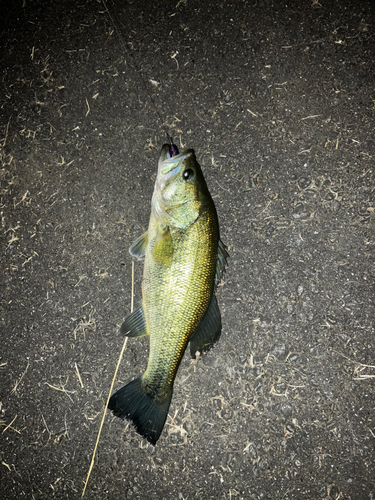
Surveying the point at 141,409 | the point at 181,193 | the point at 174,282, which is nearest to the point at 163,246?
the point at 174,282

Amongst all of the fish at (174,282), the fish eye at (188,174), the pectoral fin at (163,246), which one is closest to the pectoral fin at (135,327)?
the fish at (174,282)

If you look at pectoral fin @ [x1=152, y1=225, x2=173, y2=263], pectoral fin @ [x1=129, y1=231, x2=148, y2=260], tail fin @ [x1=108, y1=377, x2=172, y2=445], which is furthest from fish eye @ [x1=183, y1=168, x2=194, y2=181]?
tail fin @ [x1=108, y1=377, x2=172, y2=445]

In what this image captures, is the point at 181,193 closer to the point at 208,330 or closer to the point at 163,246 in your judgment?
the point at 163,246

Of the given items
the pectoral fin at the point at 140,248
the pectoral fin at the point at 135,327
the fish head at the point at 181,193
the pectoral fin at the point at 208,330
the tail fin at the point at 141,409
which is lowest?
the tail fin at the point at 141,409

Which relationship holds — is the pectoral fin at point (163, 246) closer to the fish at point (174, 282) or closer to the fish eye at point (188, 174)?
the fish at point (174, 282)

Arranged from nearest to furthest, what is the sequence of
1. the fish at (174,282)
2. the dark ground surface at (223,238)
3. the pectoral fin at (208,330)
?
the fish at (174,282), the pectoral fin at (208,330), the dark ground surface at (223,238)

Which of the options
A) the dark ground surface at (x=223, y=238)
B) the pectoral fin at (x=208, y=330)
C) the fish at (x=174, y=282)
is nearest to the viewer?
the fish at (x=174, y=282)
